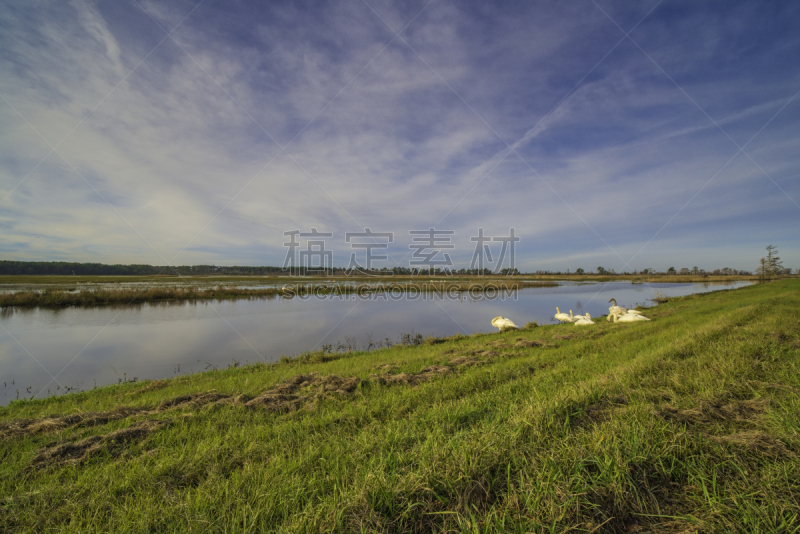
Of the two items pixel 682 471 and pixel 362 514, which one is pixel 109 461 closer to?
pixel 362 514

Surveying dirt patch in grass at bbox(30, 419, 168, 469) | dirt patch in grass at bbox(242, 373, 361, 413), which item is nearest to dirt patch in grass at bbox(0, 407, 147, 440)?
dirt patch in grass at bbox(30, 419, 168, 469)

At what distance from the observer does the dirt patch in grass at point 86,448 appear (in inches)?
142

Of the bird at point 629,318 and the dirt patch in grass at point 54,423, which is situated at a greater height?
the bird at point 629,318

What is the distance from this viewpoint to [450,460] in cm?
248

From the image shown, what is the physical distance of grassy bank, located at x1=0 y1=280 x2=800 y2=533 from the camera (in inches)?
79.2

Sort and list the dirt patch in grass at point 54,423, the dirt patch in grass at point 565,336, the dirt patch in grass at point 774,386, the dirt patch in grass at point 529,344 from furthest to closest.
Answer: the dirt patch in grass at point 565,336, the dirt patch in grass at point 529,344, the dirt patch in grass at point 54,423, the dirt patch in grass at point 774,386

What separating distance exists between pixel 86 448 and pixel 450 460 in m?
4.79

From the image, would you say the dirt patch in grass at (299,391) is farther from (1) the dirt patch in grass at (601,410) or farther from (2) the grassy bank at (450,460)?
(1) the dirt patch in grass at (601,410)

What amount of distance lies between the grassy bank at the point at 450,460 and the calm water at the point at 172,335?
8128 millimetres

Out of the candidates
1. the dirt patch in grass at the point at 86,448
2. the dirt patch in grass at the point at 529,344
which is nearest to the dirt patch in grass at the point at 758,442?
the dirt patch in grass at the point at 86,448

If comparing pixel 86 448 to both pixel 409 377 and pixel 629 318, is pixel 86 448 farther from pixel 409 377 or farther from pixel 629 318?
pixel 629 318

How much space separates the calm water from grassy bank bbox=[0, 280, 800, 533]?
813 centimetres

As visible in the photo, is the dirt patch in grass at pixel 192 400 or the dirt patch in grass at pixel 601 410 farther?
the dirt patch in grass at pixel 192 400

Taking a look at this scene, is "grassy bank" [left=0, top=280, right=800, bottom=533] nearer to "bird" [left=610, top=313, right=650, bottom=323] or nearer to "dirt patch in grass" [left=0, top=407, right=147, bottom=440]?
"dirt patch in grass" [left=0, top=407, right=147, bottom=440]
